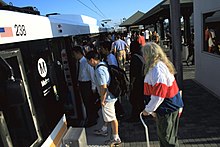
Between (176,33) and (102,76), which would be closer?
(102,76)

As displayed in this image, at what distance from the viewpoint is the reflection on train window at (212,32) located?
6332 mm

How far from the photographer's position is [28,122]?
7.99ft

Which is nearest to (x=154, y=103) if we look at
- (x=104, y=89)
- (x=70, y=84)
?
(x=104, y=89)

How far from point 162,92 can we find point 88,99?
108 inches

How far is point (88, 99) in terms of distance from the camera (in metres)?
5.33

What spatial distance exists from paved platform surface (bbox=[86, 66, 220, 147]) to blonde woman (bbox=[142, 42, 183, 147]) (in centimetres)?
122

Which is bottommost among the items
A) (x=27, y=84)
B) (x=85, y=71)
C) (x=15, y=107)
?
(x=85, y=71)

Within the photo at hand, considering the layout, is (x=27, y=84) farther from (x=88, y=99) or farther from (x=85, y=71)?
(x=88, y=99)

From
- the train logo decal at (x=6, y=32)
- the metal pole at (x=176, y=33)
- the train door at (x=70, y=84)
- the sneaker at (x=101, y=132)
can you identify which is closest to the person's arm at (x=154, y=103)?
the metal pole at (x=176, y=33)

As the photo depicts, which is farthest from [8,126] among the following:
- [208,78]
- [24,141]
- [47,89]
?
[208,78]

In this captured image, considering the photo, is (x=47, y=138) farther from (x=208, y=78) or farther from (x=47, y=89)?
(x=208, y=78)

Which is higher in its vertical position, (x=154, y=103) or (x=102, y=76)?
(x=102, y=76)

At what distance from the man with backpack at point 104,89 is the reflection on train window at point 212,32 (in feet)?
12.1

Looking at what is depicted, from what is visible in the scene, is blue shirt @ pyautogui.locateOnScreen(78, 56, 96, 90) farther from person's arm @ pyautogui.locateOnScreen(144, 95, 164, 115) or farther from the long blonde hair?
person's arm @ pyautogui.locateOnScreen(144, 95, 164, 115)
